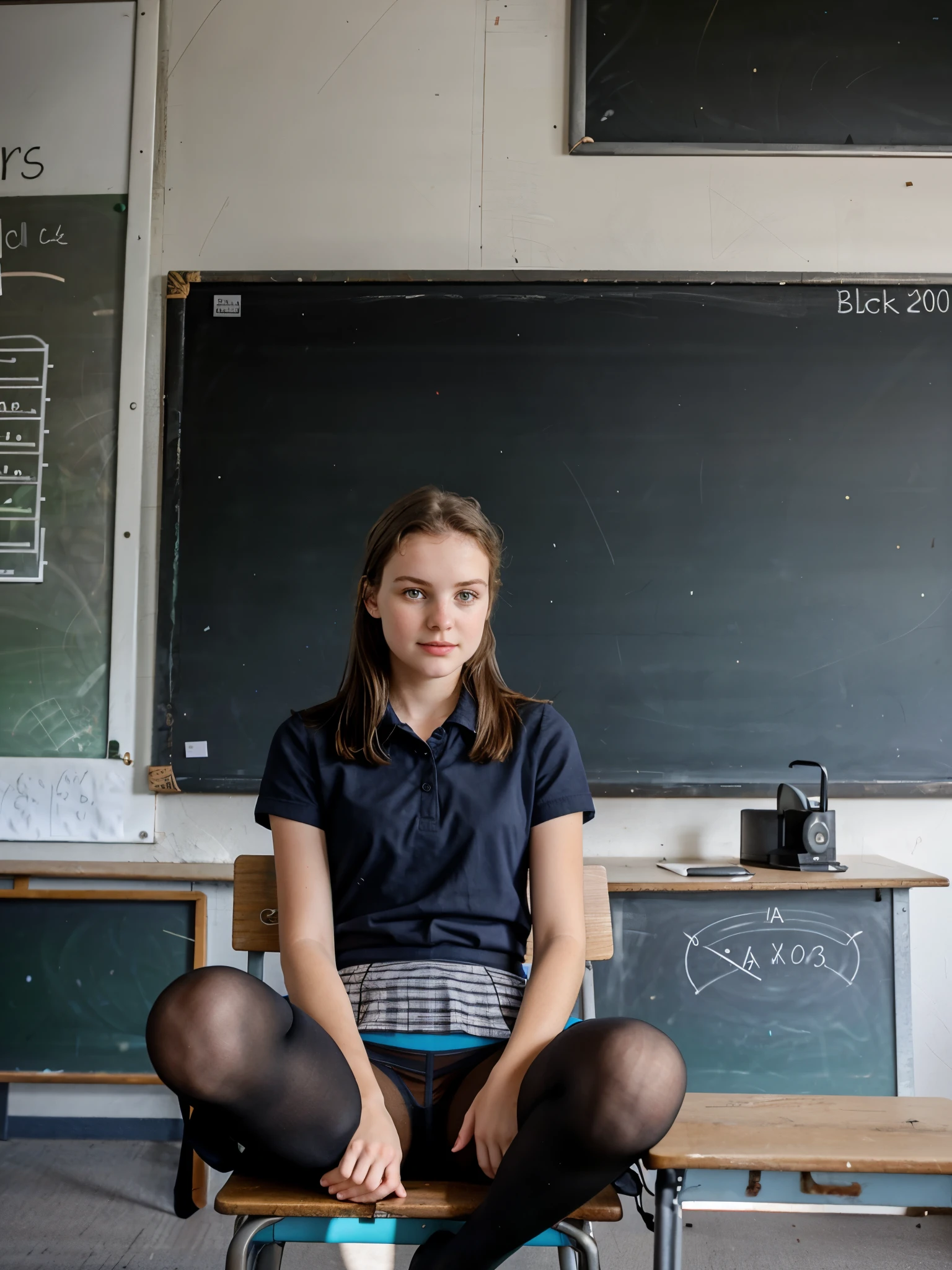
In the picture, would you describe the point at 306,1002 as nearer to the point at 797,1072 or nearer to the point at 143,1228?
the point at 143,1228

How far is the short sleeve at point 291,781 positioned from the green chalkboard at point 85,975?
953 millimetres

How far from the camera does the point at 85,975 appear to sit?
2008 millimetres

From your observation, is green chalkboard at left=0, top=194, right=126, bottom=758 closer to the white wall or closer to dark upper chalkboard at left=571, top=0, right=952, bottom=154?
the white wall

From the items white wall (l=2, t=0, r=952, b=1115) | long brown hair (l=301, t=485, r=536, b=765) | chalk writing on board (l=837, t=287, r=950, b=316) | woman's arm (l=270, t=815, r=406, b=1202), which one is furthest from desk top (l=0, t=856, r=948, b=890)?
chalk writing on board (l=837, t=287, r=950, b=316)

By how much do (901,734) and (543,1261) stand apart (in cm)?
134

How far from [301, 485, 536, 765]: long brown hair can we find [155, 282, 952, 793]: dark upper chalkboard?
0.88 m

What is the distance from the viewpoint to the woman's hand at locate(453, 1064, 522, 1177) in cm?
91

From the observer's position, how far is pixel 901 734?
2139 millimetres

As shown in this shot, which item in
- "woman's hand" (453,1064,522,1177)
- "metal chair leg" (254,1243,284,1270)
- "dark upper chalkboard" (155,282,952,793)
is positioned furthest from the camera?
"dark upper chalkboard" (155,282,952,793)

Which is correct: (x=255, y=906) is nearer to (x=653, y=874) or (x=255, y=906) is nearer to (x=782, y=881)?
(x=653, y=874)

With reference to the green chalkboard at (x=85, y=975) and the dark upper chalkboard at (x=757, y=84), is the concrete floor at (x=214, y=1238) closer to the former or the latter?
the green chalkboard at (x=85, y=975)

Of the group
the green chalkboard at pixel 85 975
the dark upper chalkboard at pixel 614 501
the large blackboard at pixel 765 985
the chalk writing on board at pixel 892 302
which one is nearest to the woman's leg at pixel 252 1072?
the large blackboard at pixel 765 985

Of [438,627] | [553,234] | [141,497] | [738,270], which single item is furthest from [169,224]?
[438,627]

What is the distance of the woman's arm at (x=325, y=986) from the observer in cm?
89
